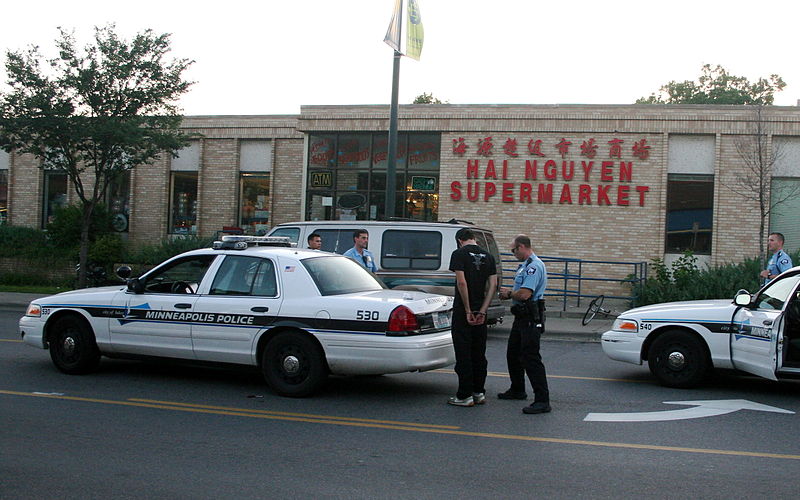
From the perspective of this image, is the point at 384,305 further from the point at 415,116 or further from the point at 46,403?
the point at 415,116

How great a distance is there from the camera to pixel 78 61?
60.5 ft

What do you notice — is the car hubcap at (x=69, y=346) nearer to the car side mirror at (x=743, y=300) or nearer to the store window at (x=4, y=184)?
the car side mirror at (x=743, y=300)

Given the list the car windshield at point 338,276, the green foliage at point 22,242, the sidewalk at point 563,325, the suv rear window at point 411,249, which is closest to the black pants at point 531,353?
the car windshield at point 338,276

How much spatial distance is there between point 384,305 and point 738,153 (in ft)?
49.1

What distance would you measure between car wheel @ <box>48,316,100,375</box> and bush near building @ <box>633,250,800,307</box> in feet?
38.9

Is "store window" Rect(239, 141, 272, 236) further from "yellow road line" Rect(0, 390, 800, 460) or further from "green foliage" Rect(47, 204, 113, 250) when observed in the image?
"yellow road line" Rect(0, 390, 800, 460)

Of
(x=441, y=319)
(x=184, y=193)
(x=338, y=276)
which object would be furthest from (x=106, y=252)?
(x=441, y=319)

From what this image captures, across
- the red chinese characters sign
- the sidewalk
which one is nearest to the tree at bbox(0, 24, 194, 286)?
the sidewalk

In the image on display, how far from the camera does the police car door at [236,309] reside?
8.25m

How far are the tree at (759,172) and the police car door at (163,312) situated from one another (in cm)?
1462

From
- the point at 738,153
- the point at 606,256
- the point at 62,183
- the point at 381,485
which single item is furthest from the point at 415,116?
the point at 381,485

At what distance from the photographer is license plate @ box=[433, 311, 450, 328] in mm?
8250

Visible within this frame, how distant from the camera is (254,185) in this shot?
25.2 meters

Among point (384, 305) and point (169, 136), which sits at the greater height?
point (169, 136)
